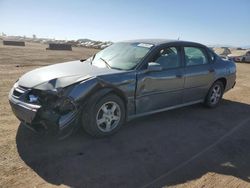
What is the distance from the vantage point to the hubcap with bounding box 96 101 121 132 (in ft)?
14.5

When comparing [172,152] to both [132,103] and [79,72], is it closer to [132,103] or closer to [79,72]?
[132,103]

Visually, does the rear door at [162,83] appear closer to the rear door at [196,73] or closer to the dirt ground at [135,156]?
the rear door at [196,73]

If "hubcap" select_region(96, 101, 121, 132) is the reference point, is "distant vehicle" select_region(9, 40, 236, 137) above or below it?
above

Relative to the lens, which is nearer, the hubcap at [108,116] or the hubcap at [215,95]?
the hubcap at [108,116]

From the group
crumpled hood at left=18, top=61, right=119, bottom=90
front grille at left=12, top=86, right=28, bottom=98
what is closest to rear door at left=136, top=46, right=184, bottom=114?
crumpled hood at left=18, top=61, right=119, bottom=90

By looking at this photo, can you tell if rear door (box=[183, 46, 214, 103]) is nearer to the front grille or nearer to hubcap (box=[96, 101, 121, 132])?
hubcap (box=[96, 101, 121, 132])

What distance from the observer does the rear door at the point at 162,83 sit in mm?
4926

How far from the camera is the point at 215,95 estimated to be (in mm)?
6906

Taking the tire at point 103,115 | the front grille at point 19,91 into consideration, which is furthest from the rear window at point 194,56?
the front grille at point 19,91

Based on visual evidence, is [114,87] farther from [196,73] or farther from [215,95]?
[215,95]

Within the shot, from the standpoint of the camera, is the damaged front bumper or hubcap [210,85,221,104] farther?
hubcap [210,85,221,104]

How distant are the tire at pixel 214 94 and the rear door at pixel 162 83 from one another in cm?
120

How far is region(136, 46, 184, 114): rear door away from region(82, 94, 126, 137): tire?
448 mm

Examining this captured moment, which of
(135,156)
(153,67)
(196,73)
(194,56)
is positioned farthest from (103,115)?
(194,56)
